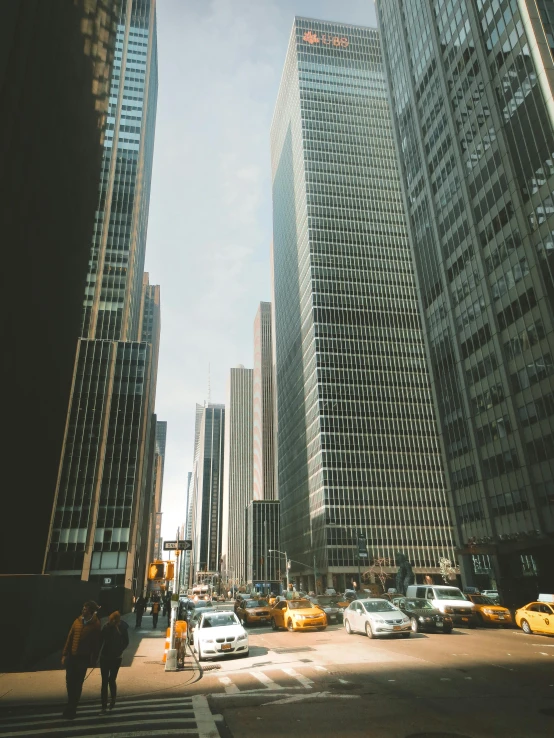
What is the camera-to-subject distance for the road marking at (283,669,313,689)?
12.2 m

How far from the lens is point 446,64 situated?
2482 inches

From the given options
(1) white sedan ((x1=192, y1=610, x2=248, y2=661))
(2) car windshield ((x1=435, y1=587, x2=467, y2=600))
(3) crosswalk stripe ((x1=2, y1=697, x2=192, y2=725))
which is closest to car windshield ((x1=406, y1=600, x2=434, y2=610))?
(2) car windshield ((x1=435, y1=587, x2=467, y2=600))

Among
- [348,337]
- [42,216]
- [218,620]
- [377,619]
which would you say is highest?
[348,337]

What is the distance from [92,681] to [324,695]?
7.35 meters

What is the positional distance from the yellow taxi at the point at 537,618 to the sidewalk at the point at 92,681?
15.6m

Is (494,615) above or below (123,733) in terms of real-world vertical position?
above

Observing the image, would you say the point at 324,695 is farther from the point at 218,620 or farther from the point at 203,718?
the point at 218,620

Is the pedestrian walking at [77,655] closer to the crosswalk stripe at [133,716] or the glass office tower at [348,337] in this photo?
the crosswalk stripe at [133,716]

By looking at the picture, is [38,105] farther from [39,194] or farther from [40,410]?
[40,410]

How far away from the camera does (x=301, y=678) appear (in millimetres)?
13109

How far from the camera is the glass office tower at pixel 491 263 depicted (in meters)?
46.2

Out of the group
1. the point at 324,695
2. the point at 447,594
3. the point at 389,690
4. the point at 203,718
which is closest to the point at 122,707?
the point at 203,718

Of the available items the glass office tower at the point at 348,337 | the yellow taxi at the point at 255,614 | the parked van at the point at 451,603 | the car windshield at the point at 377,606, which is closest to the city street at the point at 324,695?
the car windshield at the point at 377,606

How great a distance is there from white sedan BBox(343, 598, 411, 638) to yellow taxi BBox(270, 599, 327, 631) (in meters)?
3.11
